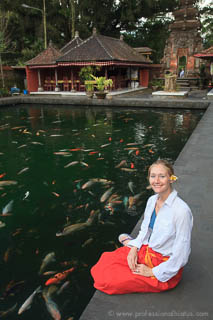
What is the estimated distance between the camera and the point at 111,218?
Answer: 509cm

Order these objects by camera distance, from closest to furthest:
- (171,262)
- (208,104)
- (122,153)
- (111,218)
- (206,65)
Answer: (171,262), (111,218), (122,153), (208,104), (206,65)

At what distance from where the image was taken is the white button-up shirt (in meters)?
2.34

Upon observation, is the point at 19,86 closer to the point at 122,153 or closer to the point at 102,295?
the point at 122,153

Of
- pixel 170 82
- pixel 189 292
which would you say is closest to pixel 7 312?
pixel 189 292

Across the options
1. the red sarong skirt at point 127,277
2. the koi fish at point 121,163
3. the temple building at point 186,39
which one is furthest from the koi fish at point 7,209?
the temple building at point 186,39

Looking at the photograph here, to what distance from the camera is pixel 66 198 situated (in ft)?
19.6

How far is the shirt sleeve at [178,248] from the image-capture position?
233cm

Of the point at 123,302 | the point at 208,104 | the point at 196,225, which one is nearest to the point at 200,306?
the point at 123,302

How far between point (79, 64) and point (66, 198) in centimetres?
1793

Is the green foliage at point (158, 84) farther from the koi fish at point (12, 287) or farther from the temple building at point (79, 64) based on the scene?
the koi fish at point (12, 287)

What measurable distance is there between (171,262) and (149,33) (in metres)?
39.9

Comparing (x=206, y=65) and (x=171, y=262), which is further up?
(x=206, y=65)

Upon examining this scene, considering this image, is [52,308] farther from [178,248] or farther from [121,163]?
[121,163]

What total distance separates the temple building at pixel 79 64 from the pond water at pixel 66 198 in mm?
10521
